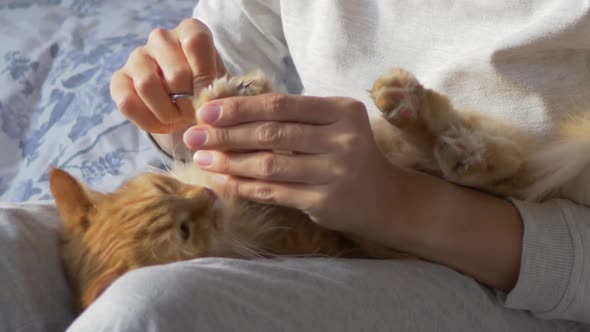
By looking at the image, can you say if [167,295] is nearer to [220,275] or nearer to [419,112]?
[220,275]

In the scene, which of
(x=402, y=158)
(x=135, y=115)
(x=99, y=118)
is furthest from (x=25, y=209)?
(x=99, y=118)

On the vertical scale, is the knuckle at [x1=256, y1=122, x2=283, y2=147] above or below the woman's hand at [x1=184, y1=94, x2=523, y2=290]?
above

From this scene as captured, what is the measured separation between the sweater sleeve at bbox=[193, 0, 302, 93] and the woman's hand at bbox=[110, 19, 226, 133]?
255 millimetres

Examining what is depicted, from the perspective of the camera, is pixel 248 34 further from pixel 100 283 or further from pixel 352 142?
pixel 100 283

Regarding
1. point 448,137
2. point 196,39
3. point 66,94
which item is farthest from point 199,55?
point 66,94

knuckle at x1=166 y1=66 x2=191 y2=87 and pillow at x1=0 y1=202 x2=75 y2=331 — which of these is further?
knuckle at x1=166 y1=66 x2=191 y2=87

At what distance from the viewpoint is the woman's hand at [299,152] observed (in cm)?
75

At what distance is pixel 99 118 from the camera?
1442 millimetres

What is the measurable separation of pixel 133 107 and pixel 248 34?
0.38 metres

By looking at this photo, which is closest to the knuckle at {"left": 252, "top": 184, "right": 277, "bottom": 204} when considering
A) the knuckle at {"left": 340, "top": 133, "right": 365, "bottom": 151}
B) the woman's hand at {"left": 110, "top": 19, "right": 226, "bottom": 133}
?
the knuckle at {"left": 340, "top": 133, "right": 365, "bottom": 151}

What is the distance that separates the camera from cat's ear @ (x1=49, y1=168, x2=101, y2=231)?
2.75 ft

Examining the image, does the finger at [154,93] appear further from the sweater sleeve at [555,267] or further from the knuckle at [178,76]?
the sweater sleeve at [555,267]

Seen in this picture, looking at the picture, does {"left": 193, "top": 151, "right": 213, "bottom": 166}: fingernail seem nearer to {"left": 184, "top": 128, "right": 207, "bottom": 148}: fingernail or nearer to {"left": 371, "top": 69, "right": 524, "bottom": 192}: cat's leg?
{"left": 184, "top": 128, "right": 207, "bottom": 148}: fingernail

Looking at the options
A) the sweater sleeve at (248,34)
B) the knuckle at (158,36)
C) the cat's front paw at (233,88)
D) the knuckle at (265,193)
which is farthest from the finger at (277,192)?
the sweater sleeve at (248,34)
